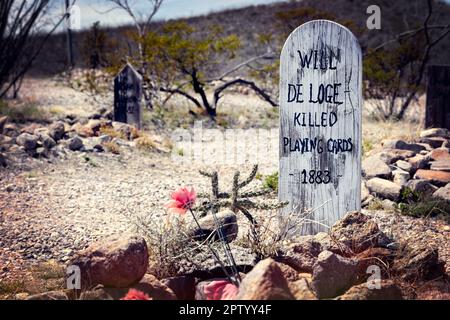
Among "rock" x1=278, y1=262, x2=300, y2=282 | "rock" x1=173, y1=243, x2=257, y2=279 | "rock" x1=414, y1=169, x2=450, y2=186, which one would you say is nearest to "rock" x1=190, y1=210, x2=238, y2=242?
"rock" x1=173, y1=243, x2=257, y2=279

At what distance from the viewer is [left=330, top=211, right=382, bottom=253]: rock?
3658mm

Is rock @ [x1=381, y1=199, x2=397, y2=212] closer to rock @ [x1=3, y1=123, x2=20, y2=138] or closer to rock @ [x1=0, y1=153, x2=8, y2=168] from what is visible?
rock @ [x1=0, y1=153, x2=8, y2=168]

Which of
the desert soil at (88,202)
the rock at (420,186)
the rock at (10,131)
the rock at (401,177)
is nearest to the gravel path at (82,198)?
Answer: the desert soil at (88,202)

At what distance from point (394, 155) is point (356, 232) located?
3.11 m

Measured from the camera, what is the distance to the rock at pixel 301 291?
2.84 meters

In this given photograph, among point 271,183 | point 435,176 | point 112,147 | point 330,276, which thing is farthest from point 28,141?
point 330,276

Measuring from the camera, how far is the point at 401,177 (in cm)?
602

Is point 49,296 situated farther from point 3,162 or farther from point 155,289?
point 3,162

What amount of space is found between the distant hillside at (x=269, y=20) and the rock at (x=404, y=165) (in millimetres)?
21230

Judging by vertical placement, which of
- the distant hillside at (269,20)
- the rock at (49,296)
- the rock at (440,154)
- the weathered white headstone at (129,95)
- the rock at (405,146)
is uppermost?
the distant hillside at (269,20)

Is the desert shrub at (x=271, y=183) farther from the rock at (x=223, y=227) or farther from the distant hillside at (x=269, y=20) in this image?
the distant hillside at (x=269, y=20)

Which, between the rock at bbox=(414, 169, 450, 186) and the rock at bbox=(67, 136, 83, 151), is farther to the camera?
the rock at bbox=(67, 136, 83, 151)

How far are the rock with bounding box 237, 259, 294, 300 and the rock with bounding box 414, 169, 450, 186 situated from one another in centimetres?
371

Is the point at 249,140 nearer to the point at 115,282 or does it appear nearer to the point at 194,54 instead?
the point at 194,54
